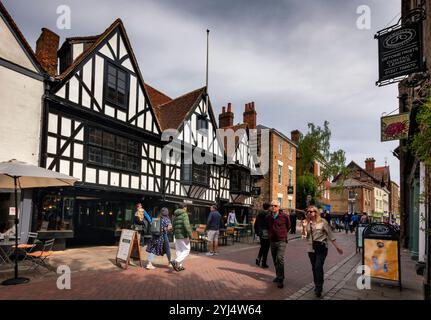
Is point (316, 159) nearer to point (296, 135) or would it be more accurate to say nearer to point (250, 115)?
point (296, 135)

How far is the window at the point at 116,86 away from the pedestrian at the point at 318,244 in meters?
9.89

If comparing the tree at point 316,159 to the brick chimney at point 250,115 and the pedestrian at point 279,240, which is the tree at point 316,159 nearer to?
the brick chimney at point 250,115

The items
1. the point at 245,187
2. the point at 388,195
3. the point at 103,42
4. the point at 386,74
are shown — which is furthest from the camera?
the point at 388,195

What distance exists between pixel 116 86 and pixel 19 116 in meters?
4.35

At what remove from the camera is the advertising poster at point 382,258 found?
22.5 feet

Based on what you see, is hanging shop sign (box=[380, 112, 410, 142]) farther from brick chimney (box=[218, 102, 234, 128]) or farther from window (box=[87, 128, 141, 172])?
brick chimney (box=[218, 102, 234, 128])

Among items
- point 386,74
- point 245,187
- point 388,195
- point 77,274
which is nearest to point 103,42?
point 77,274

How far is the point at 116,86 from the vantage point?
1301 centimetres

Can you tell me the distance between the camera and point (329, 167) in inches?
1216

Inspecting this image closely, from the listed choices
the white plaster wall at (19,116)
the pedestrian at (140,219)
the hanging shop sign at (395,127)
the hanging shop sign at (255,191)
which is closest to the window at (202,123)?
the pedestrian at (140,219)

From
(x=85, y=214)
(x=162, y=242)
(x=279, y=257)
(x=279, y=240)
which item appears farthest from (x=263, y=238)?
(x=85, y=214)
